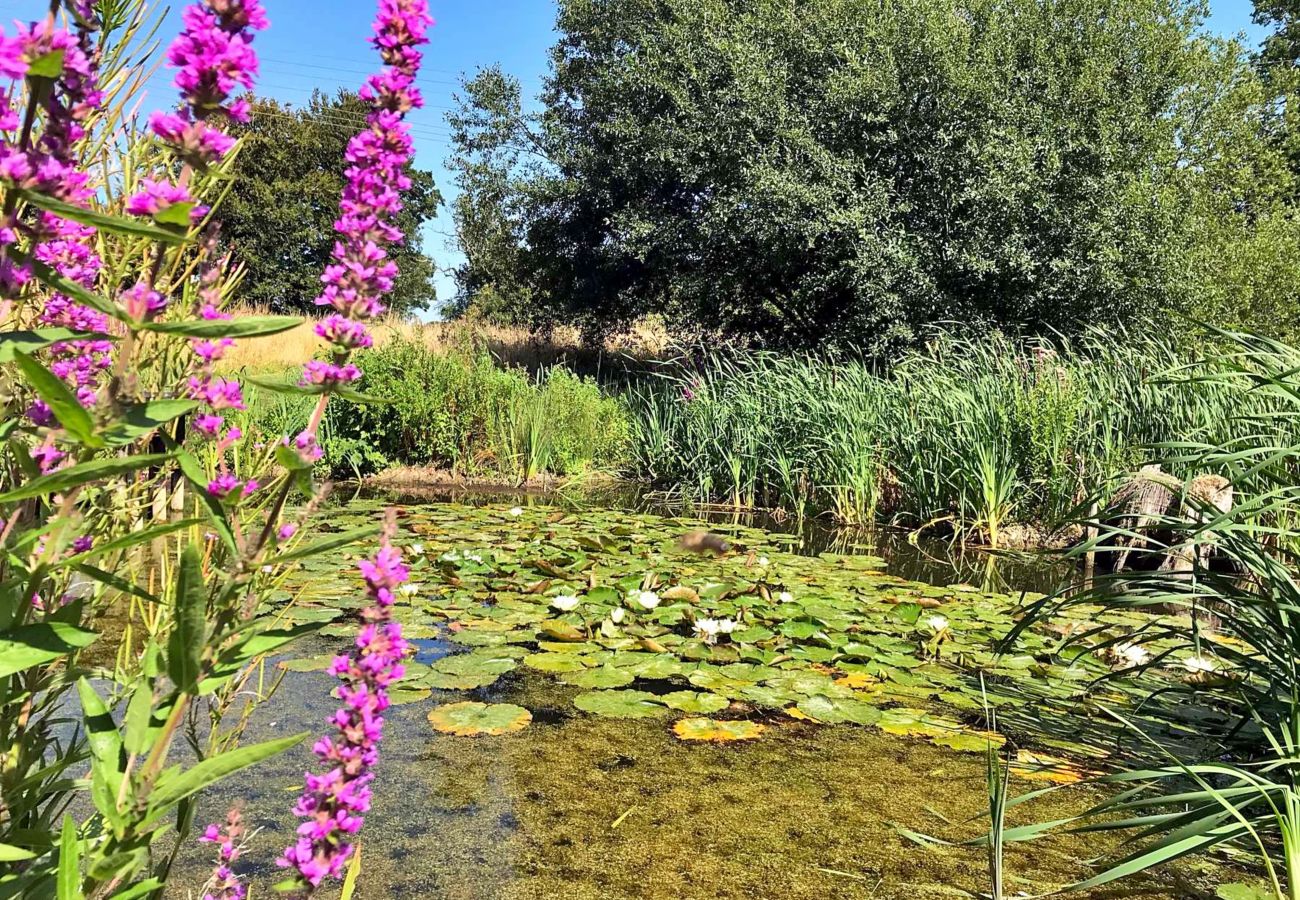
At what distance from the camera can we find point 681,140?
11.7 metres

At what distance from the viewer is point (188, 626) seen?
57 cm

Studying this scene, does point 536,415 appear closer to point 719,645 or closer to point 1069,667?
point 719,645

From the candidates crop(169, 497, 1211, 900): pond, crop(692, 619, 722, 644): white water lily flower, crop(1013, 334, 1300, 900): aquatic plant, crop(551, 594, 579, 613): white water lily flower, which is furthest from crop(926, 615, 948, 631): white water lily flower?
crop(551, 594, 579, 613): white water lily flower

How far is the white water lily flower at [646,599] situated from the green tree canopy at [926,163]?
7543 mm

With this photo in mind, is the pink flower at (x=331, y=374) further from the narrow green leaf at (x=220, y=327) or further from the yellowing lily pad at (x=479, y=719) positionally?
the yellowing lily pad at (x=479, y=719)

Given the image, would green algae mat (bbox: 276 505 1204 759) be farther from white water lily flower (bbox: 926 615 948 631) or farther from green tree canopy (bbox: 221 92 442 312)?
green tree canopy (bbox: 221 92 442 312)

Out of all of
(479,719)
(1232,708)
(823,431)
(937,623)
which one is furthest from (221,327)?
(823,431)

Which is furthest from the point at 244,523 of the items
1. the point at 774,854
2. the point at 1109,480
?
the point at 1109,480

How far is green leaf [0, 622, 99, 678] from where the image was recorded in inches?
23.6

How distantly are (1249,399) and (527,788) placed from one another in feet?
17.2

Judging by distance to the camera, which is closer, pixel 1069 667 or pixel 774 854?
pixel 774 854

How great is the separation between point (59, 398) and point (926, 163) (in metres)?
11.4

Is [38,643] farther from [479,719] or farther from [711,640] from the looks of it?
[711,640]

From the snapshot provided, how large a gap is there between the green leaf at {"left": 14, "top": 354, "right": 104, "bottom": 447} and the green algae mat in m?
1.78
